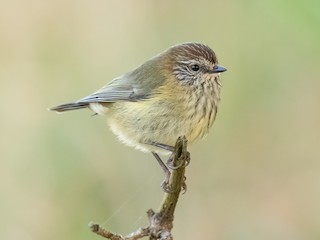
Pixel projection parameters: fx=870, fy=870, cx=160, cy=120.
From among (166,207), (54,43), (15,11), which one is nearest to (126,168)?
(54,43)

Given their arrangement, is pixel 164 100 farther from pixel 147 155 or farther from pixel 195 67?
pixel 147 155

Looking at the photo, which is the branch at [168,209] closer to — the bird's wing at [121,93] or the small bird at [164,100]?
the small bird at [164,100]

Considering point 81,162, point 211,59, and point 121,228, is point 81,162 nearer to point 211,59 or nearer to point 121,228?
point 121,228

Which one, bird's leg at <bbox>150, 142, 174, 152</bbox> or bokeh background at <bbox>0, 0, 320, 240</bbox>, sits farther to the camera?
bokeh background at <bbox>0, 0, 320, 240</bbox>

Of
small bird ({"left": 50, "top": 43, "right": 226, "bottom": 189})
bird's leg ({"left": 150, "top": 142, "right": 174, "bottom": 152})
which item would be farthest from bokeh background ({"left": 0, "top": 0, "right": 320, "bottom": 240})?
bird's leg ({"left": 150, "top": 142, "right": 174, "bottom": 152})

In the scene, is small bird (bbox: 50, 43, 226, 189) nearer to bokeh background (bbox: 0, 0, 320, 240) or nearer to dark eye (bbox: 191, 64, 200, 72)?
dark eye (bbox: 191, 64, 200, 72)
